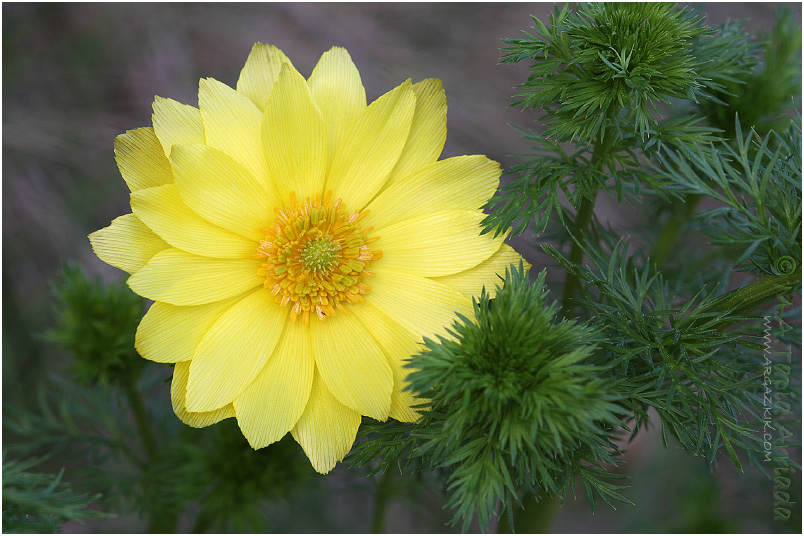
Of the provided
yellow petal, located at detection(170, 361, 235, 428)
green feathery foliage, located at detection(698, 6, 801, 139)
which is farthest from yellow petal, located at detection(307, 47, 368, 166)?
green feathery foliage, located at detection(698, 6, 801, 139)

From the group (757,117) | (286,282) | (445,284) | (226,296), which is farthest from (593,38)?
(226,296)

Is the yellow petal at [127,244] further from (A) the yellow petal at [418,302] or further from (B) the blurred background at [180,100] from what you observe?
(B) the blurred background at [180,100]

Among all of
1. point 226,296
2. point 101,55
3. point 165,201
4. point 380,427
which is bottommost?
point 380,427

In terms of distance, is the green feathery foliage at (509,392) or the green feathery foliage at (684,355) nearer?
the green feathery foliage at (509,392)

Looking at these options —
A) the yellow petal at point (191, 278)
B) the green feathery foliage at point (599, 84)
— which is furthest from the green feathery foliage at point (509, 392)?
the yellow petal at point (191, 278)

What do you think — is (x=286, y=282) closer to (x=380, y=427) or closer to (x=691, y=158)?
(x=380, y=427)

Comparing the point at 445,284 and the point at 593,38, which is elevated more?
the point at 593,38

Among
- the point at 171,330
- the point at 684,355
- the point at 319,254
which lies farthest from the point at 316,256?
the point at 684,355
